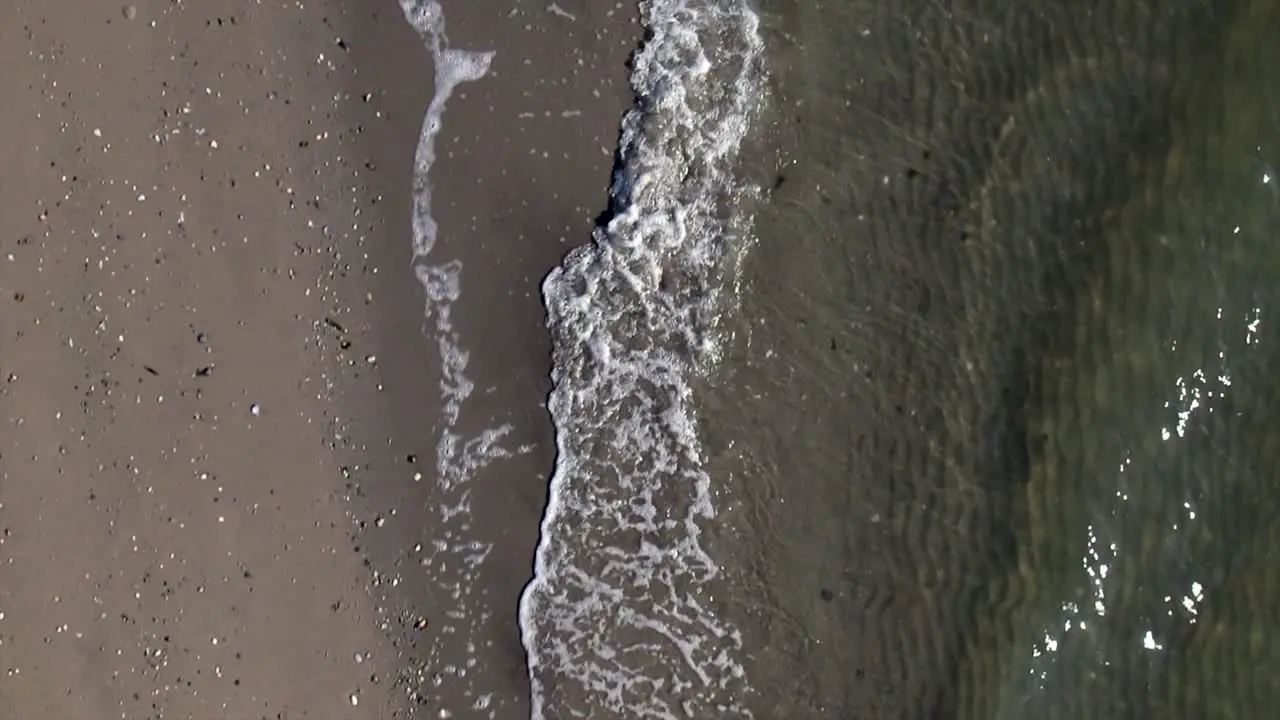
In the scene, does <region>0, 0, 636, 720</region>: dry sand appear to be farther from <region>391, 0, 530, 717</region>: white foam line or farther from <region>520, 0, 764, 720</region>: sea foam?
<region>520, 0, 764, 720</region>: sea foam

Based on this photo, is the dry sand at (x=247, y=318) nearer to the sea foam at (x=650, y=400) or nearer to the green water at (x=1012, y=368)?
the sea foam at (x=650, y=400)

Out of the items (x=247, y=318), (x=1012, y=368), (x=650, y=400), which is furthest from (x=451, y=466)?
(x=1012, y=368)

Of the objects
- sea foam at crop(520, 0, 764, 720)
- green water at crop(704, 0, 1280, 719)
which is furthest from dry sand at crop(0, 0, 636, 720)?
green water at crop(704, 0, 1280, 719)

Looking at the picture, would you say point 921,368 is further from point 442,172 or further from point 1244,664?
point 442,172

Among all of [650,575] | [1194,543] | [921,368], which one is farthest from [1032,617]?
[650,575]

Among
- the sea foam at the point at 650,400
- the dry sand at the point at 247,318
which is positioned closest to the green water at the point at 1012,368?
the sea foam at the point at 650,400

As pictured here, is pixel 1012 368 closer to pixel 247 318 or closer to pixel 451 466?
pixel 451 466
